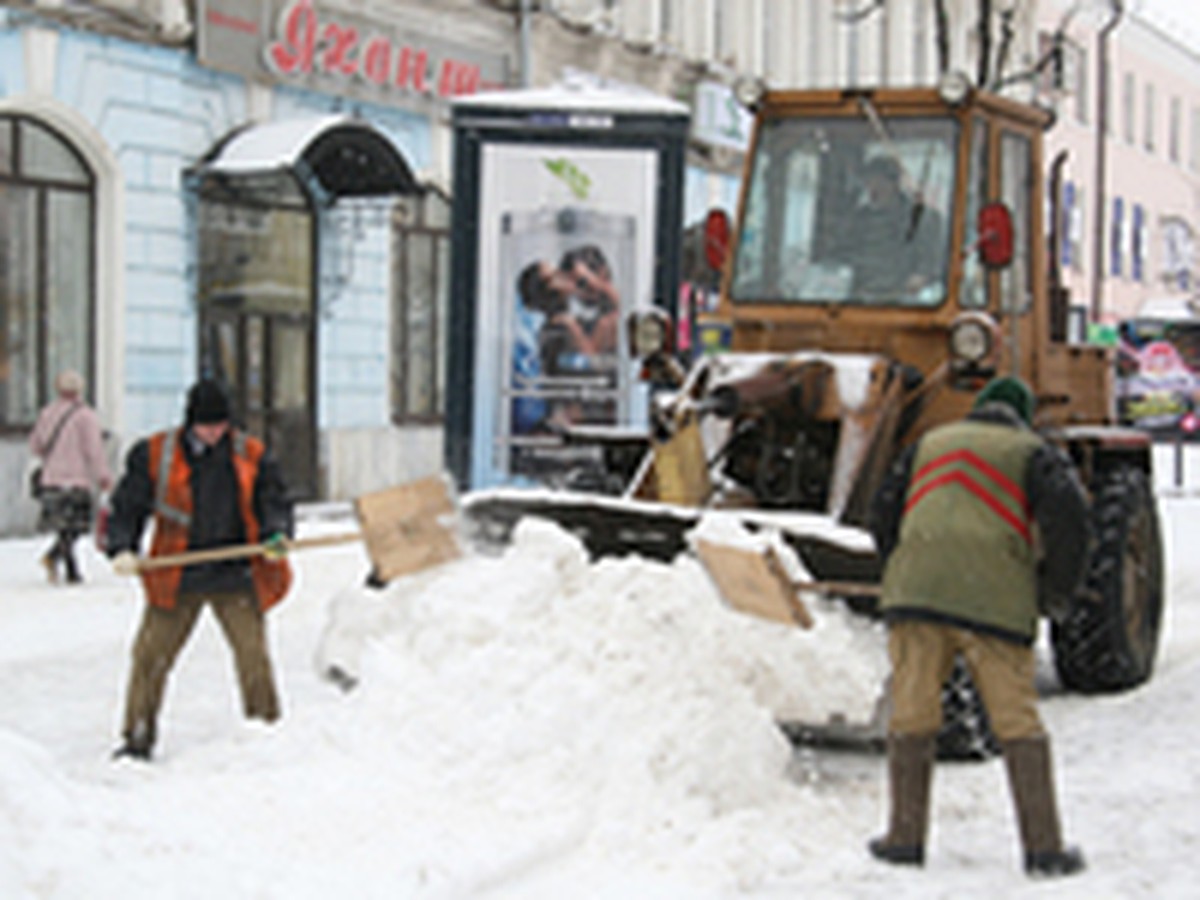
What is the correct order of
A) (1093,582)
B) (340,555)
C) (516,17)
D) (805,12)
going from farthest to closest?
1. (805,12)
2. (516,17)
3. (340,555)
4. (1093,582)

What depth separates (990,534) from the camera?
5844 mm

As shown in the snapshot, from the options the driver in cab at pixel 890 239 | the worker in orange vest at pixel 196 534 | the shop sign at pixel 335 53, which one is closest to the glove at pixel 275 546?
the worker in orange vest at pixel 196 534

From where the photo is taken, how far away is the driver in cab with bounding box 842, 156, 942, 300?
894cm

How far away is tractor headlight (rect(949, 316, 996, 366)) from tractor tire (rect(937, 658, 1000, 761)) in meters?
1.53

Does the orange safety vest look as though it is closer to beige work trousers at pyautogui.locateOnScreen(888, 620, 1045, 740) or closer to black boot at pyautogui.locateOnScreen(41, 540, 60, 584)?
beige work trousers at pyautogui.locateOnScreen(888, 620, 1045, 740)

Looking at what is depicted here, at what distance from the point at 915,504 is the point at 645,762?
126cm

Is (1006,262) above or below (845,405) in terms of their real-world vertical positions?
above

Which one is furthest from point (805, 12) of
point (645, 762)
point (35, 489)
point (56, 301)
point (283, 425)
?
point (645, 762)

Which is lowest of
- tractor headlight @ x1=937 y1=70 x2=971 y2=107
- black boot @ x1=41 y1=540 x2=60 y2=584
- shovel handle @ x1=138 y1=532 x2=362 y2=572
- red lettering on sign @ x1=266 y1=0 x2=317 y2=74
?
black boot @ x1=41 y1=540 x2=60 y2=584

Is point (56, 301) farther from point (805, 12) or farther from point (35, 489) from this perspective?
point (805, 12)

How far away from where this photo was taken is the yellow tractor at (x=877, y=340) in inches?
327

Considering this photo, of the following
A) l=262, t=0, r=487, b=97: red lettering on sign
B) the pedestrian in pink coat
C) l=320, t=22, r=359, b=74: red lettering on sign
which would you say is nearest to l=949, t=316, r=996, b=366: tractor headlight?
the pedestrian in pink coat

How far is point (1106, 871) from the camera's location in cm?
582

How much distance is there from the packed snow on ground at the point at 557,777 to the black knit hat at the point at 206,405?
2.86 ft
